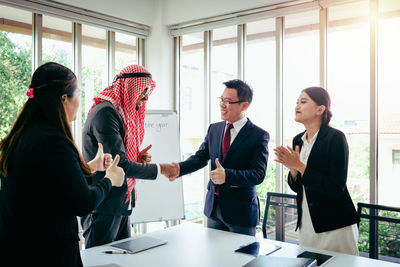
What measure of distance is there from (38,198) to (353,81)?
9.92ft

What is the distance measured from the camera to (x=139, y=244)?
191 centimetres

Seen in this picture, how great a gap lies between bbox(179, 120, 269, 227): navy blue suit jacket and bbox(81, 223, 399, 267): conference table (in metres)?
0.34

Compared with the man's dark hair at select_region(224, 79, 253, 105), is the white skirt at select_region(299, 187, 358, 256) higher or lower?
lower

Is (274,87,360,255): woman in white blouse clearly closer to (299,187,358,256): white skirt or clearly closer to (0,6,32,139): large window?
(299,187,358,256): white skirt

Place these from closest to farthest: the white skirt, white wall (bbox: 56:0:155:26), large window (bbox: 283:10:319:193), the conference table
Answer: the conference table
the white skirt
large window (bbox: 283:10:319:193)
white wall (bbox: 56:0:155:26)

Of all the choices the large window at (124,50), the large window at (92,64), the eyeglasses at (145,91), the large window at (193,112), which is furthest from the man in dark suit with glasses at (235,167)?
the large window at (124,50)

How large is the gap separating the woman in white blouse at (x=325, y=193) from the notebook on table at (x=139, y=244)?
90 centimetres

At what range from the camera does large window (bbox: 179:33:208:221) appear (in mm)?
4529

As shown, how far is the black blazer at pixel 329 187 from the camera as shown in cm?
206

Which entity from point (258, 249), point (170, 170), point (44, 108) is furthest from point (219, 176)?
point (44, 108)

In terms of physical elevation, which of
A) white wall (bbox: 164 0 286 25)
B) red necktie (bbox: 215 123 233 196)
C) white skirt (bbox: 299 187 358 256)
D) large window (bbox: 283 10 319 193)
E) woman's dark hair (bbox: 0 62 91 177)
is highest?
white wall (bbox: 164 0 286 25)

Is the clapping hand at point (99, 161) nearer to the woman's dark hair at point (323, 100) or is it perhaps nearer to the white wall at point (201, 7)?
the woman's dark hair at point (323, 100)

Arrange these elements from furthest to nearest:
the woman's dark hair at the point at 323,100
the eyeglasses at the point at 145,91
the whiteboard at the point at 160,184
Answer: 1. the whiteboard at the point at 160,184
2. the eyeglasses at the point at 145,91
3. the woman's dark hair at the point at 323,100

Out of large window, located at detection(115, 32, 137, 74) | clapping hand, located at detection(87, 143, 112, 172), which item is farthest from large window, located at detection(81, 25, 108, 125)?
clapping hand, located at detection(87, 143, 112, 172)
